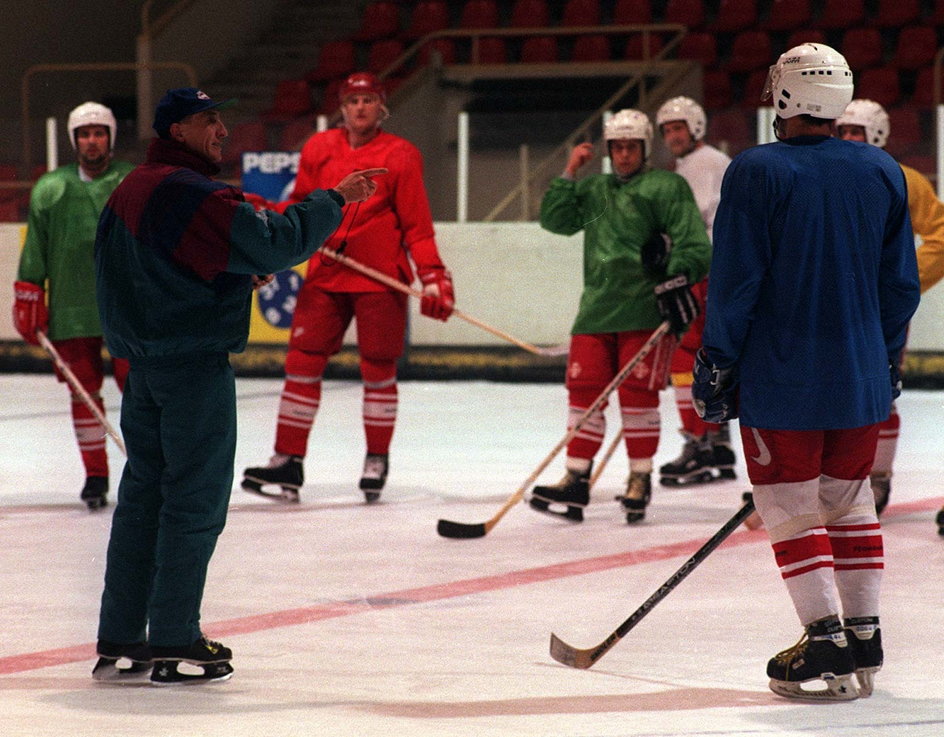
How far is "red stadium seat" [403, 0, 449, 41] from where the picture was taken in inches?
527

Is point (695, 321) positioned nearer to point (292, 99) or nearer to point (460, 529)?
point (460, 529)

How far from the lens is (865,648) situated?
308cm

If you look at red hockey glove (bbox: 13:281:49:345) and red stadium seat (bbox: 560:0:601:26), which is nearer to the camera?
red hockey glove (bbox: 13:281:49:345)

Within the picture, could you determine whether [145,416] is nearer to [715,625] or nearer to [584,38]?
[715,625]

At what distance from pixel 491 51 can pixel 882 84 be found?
3.11 metres

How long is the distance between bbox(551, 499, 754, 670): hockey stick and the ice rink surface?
3 cm

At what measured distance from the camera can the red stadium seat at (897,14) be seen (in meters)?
12.1

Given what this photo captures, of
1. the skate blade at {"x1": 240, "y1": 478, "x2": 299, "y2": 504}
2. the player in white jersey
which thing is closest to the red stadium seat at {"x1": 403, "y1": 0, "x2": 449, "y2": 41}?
the player in white jersey

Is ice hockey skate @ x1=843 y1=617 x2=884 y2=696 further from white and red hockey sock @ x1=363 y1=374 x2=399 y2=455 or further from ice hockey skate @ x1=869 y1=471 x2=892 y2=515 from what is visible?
white and red hockey sock @ x1=363 y1=374 x2=399 y2=455

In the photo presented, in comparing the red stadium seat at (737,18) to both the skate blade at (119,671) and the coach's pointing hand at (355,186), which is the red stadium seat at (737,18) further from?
the skate blade at (119,671)

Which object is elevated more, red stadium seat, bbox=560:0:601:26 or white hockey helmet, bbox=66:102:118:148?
red stadium seat, bbox=560:0:601:26

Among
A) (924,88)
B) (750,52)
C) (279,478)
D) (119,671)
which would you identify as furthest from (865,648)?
(750,52)

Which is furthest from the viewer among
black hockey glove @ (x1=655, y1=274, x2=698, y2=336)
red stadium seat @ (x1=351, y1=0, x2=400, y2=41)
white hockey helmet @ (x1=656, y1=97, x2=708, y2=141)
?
red stadium seat @ (x1=351, y1=0, x2=400, y2=41)

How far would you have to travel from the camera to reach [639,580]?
4.20 meters
